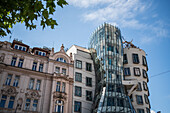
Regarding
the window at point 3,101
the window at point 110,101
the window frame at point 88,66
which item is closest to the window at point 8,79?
the window at point 3,101

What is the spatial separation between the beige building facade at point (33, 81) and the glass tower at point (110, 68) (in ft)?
22.4

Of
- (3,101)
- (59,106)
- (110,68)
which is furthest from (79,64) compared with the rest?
(3,101)

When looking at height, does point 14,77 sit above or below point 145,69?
below

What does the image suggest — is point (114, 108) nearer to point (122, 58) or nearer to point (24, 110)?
point (122, 58)

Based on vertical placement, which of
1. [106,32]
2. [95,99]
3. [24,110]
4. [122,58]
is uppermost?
[106,32]

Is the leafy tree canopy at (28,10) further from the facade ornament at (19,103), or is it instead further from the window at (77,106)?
the window at (77,106)

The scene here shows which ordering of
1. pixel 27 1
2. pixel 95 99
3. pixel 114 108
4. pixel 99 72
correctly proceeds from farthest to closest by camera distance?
pixel 99 72, pixel 95 99, pixel 114 108, pixel 27 1

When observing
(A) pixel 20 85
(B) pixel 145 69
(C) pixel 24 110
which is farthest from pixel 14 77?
(B) pixel 145 69

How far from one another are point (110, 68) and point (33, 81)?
16.0m

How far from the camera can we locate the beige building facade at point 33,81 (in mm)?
32500

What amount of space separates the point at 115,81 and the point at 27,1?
3112cm

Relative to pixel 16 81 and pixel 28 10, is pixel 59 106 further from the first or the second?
pixel 28 10

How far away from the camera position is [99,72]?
40.9 m

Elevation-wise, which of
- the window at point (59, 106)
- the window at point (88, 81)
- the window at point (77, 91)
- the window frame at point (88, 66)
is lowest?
the window at point (59, 106)
